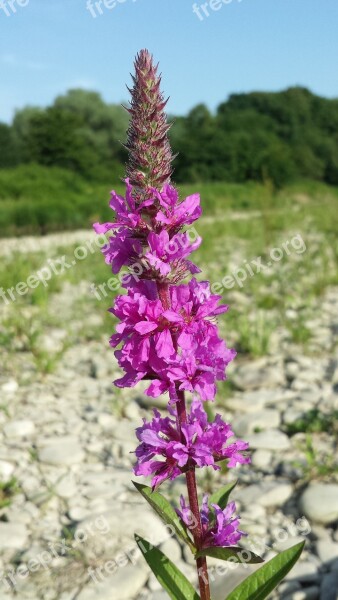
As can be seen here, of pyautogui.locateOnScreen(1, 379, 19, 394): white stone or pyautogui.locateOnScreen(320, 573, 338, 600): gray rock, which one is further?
pyautogui.locateOnScreen(1, 379, 19, 394): white stone

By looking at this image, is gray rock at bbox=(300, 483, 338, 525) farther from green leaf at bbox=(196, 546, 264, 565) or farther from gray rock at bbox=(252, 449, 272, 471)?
green leaf at bbox=(196, 546, 264, 565)

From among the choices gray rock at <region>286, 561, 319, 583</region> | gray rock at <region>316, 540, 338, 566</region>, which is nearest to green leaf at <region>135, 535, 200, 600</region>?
gray rock at <region>286, 561, 319, 583</region>

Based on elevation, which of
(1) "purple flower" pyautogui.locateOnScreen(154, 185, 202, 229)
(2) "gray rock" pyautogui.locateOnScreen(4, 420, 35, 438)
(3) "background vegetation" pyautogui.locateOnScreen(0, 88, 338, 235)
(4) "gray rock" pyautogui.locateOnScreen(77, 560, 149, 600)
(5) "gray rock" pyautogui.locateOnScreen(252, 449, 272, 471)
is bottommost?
(4) "gray rock" pyautogui.locateOnScreen(77, 560, 149, 600)

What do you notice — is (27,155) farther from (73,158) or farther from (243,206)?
(243,206)

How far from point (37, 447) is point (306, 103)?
58057 mm

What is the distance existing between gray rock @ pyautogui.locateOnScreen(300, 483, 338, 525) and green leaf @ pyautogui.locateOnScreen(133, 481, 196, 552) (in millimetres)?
1525

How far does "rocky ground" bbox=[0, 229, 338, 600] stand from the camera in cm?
304

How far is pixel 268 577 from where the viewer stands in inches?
79.9

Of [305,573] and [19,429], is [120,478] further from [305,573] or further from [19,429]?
[305,573]

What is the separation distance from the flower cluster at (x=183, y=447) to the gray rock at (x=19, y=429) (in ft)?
8.77

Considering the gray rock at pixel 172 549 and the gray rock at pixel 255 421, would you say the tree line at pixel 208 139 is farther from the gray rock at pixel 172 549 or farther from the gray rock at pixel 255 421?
the gray rock at pixel 172 549

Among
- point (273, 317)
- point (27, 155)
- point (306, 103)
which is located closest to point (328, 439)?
point (273, 317)

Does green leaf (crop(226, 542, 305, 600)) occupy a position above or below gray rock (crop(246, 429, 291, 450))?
above

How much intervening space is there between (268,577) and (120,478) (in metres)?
1.98
